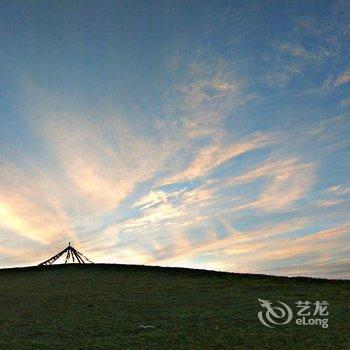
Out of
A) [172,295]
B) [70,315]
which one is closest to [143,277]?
[172,295]

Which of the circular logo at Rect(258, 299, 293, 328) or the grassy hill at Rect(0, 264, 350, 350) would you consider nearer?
the grassy hill at Rect(0, 264, 350, 350)

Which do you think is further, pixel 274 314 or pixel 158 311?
pixel 158 311

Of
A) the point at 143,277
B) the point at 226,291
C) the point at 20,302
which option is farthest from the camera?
the point at 143,277

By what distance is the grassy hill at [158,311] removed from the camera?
512 inches

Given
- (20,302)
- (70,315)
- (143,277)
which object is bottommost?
(70,315)

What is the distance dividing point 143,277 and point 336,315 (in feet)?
47.3

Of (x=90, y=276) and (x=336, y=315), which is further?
(x=90, y=276)

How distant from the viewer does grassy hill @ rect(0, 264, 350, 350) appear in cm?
1302

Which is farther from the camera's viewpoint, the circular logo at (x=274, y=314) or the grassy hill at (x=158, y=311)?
the circular logo at (x=274, y=314)

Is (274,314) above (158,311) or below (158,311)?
below

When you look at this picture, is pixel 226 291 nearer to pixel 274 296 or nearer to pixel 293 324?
pixel 274 296

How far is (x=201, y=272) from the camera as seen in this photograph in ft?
101

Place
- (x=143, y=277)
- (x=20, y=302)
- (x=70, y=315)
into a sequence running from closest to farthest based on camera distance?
(x=70, y=315) < (x=20, y=302) < (x=143, y=277)

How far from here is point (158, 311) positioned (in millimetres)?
17359
